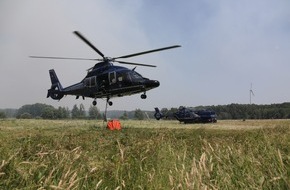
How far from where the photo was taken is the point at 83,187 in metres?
4.27

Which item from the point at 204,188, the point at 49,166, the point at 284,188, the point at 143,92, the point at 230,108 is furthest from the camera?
the point at 230,108

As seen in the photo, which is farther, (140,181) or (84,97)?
(84,97)

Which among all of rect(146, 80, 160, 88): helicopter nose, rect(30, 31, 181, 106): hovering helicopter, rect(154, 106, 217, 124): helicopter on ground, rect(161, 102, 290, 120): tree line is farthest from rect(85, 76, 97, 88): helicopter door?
rect(161, 102, 290, 120): tree line

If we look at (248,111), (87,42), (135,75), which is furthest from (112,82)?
(248,111)

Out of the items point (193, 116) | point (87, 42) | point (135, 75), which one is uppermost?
point (87, 42)

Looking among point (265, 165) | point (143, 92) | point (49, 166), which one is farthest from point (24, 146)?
point (143, 92)

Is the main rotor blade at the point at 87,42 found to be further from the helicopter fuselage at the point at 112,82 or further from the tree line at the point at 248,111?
the tree line at the point at 248,111

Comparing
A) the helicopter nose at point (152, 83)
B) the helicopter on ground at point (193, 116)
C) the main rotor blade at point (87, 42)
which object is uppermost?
the main rotor blade at point (87, 42)

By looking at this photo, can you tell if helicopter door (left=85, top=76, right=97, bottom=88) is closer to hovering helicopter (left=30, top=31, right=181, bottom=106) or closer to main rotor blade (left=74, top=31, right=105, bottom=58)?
hovering helicopter (left=30, top=31, right=181, bottom=106)

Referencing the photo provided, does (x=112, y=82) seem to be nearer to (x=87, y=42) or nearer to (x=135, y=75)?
(x=135, y=75)

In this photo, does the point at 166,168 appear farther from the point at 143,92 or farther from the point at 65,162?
the point at 143,92

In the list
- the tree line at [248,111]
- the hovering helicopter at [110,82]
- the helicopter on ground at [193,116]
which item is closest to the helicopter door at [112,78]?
the hovering helicopter at [110,82]

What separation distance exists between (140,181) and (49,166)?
1226 millimetres

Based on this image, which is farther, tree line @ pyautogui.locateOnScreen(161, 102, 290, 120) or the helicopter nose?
tree line @ pyautogui.locateOnScreen(161, 102, 290, 120)
